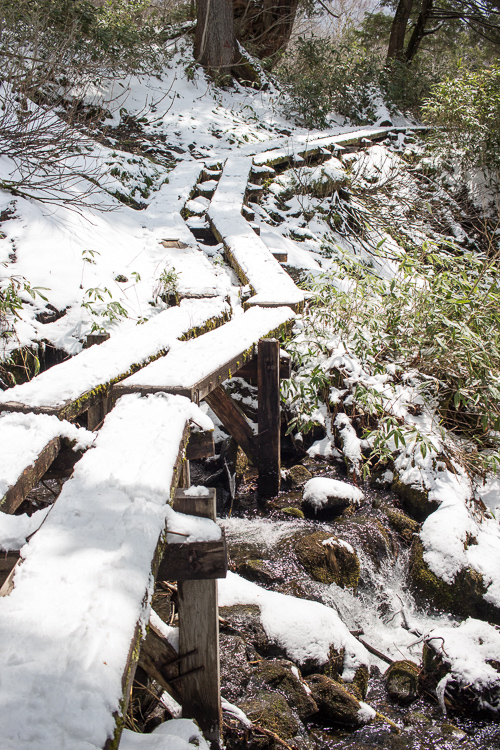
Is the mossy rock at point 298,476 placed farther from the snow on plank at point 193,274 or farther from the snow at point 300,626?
the snow on plank at point 193,274

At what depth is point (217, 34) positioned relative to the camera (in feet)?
42.2

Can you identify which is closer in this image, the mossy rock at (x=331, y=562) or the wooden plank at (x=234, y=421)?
the mossy rock at (x=331, y=562)

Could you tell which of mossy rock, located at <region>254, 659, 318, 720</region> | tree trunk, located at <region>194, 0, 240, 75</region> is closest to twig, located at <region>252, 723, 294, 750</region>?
mossy rock, located at <region>254, 659, 318, 720</region>

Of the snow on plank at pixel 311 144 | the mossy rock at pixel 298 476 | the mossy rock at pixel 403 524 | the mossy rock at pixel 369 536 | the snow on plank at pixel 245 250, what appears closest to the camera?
the mossy rock at pixel 369 536

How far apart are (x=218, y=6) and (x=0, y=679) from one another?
15174 millimetres

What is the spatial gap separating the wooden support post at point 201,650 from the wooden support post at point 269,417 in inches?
86.1

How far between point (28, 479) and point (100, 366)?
1022 millimetres

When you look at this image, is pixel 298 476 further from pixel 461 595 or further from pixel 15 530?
pixel 15 530

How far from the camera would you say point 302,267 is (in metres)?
6.59

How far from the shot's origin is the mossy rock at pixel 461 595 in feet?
10.1

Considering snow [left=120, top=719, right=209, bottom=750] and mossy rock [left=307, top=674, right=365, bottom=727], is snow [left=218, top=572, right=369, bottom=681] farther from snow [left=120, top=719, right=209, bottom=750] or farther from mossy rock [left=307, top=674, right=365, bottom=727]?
snow [left=120, top=719, right=209, bottom=750]

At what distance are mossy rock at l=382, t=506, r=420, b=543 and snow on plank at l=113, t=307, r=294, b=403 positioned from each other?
152 cm

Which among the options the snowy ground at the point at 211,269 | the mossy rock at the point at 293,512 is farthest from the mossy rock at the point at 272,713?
the mossy rock at the point at 293,512

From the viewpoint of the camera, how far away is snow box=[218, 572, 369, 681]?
2.55 meters
